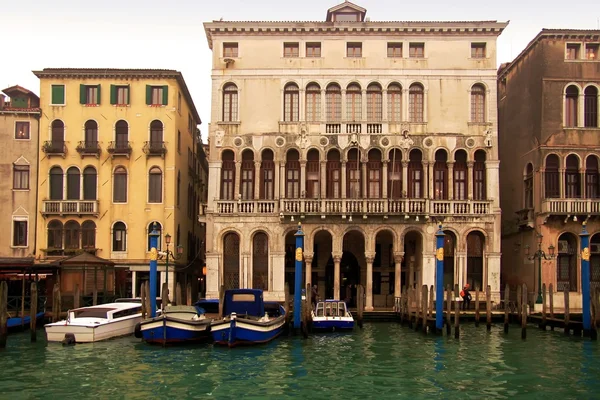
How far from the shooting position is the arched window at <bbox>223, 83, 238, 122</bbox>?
38125 mm

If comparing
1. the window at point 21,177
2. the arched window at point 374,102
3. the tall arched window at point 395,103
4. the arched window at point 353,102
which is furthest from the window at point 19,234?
the tall arched window at point 395,103

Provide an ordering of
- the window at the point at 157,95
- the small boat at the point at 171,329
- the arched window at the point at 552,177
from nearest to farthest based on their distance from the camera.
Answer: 1. the small boat at the point at 171,329
2. the arched window at the point at 552,177
3. the window at the point at 157,95

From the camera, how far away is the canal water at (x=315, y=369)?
1783 cm

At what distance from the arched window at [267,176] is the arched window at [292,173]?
0.67m

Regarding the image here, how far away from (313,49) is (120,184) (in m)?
11.4

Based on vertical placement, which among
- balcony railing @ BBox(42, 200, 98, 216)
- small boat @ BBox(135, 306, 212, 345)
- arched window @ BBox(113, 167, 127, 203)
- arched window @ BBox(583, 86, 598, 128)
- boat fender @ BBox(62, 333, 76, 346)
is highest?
arched window @ BBox(583, 86, 598, 128)

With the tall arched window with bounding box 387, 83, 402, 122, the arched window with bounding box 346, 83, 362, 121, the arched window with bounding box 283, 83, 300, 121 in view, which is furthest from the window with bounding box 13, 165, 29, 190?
the tall arched window with bounding box 387, 83, 402, 122

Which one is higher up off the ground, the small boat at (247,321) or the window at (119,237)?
the window at (119,237)

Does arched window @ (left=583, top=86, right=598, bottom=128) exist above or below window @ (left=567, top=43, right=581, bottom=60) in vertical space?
below

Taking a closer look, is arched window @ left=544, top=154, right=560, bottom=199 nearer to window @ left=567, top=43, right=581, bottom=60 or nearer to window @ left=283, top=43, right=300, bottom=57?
window @ left=567, top=43, right=581, bottom=60

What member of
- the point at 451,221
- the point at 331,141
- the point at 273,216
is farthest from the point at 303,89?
the point at 451,221

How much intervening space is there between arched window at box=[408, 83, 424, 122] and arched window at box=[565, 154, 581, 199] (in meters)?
7.18

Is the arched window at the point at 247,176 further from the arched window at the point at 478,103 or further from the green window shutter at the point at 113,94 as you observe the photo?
the arched window at the point at 478,103

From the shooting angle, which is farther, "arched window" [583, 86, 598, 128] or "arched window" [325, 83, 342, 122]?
"arched window" [325, 83, 342, 122]
